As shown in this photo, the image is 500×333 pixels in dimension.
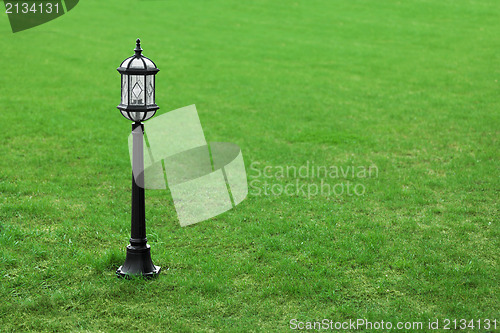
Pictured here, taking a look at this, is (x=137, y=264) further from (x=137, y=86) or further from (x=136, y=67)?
(x=136, y=67)

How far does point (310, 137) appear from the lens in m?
11.3

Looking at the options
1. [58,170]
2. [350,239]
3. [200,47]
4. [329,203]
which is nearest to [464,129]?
[329,203]

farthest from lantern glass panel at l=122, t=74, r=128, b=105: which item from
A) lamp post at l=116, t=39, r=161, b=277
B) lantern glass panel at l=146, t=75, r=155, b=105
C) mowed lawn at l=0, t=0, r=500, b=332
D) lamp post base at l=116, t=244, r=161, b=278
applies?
mowed lawn at l=0, t=0, r=500, b=332

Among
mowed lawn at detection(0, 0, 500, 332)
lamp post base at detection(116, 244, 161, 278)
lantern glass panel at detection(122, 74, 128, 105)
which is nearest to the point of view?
mowed lawn at detection(0, 0, 500, 332)

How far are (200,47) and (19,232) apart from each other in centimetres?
1595

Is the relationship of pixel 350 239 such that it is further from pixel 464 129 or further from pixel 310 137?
pixel 464 129

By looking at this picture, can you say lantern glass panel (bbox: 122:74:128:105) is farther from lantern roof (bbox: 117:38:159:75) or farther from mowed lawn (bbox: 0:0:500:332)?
mowed lawn (bbox: 0:0:500:332)

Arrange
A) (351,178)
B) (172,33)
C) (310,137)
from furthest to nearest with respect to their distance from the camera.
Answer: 1. (172,33)
2. (310,137)
3. (351,178)

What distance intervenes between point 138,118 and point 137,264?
4.84ft

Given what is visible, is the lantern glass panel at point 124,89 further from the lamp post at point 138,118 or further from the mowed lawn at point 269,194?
the mowed lawn at point 269,194

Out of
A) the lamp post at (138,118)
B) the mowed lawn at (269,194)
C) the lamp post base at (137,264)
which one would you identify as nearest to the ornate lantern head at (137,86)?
→ the lamp post at (138,118)

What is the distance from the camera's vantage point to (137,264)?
548 centimetres

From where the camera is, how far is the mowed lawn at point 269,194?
201 inches

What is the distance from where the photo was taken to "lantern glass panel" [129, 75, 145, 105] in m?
5.20
